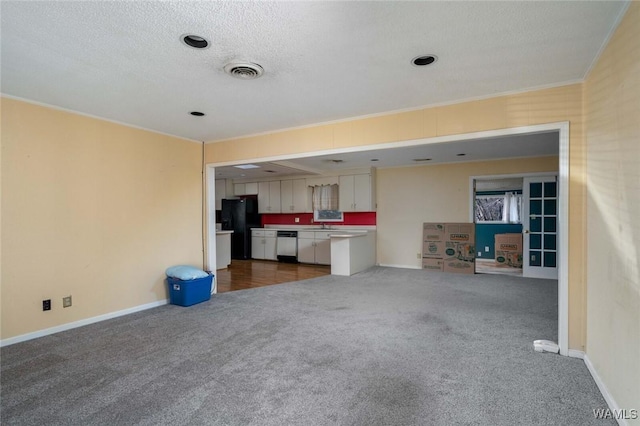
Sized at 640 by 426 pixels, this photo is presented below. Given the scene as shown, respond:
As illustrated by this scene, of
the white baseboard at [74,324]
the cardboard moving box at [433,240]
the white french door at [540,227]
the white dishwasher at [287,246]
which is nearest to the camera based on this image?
the white baseboard at [74,324]

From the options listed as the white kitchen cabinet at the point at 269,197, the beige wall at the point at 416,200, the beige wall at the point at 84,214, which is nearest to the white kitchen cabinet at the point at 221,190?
the white kitchen cabinet at the point at 269,197

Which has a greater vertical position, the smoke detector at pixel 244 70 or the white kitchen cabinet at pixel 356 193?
the smoke detector at pixel 244 70

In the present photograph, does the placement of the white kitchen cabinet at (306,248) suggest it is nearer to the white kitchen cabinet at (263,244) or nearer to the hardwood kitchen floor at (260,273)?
the hardwood kitchen floor at (260,273)

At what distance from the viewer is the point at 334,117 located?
11.9ft

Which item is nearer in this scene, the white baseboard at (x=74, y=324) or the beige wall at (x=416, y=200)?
the white baseboard at (x=74, y=324)

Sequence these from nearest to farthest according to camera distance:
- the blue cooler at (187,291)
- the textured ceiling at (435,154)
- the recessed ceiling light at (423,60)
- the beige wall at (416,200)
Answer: the recessed ceiling light at (423,60), the blue cooler at (187,291), the textured ceiling at (435,154), the beige wall at (416,200)

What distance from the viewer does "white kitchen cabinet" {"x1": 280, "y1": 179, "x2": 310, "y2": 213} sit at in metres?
7.99

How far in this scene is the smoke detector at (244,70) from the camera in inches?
92.2

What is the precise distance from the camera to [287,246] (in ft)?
25.8

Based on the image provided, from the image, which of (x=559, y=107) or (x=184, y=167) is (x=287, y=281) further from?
(x=559, y=107)

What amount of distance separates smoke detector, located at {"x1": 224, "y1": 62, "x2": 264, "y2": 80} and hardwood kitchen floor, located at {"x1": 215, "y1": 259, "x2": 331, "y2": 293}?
354 cm

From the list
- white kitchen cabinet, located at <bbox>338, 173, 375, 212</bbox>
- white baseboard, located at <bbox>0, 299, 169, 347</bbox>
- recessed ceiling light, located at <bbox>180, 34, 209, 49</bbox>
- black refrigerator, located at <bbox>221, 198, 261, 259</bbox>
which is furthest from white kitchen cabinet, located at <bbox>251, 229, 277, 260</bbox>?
recessed ceiling light, located at <bbox>180, 34, 209, 49</bbox>

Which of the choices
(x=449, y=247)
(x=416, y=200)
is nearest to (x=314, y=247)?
(x=416, y=200)

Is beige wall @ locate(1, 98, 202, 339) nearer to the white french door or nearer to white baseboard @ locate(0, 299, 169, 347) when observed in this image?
white baseboard @ locate(0, 299, 169, 347)
